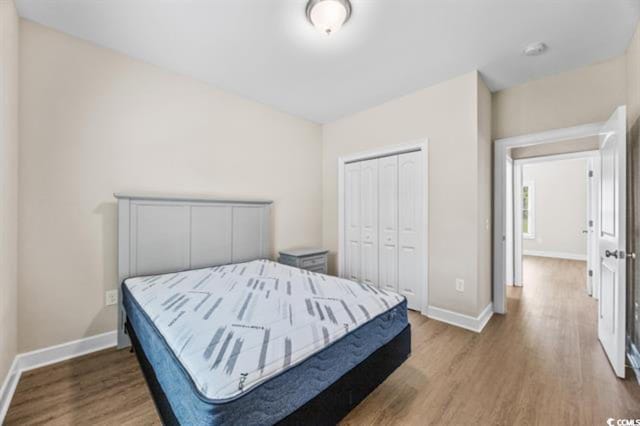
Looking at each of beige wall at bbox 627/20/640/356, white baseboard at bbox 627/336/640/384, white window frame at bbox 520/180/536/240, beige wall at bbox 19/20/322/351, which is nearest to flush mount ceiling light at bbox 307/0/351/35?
beige wall at bbox 19/20/322/351

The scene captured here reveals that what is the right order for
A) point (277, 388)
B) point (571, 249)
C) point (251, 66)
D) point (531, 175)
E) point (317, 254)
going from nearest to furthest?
point (277, 388)
point (251, 66)
point (317, 254)
point (571, 249)
point (531, 175)

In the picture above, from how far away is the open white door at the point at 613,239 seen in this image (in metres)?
1.79

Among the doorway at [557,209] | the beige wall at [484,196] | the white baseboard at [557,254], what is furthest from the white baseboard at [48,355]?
the white baseboard at [557,254]

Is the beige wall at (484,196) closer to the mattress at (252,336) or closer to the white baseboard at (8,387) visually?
the mattress at (252,336)

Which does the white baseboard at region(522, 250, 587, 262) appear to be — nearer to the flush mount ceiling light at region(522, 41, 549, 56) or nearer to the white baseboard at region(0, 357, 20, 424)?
the flush mount ceiling light at region(522, 41, 549, 56)

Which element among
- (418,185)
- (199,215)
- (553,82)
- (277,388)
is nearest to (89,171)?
(199,215)

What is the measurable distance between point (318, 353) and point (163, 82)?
2.78 metres

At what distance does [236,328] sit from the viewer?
131 cm

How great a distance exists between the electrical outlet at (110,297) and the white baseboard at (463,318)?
306 cm

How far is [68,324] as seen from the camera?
2068mm

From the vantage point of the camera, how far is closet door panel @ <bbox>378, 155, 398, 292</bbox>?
327 cm

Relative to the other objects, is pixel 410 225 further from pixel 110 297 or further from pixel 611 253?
pixel 110 297

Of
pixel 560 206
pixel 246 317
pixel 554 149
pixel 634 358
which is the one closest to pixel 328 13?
pixel 246 317

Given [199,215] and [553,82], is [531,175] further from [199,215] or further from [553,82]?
[199,215]
